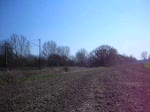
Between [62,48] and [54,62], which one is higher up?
[62,48]

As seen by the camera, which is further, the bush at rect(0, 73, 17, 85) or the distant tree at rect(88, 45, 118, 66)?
the distant tree at rect(88, 45, 118, 66)

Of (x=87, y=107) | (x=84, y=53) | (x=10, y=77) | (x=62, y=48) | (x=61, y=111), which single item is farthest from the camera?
(x=84, y=53)

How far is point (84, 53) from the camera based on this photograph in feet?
477

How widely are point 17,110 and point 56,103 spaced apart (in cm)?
205

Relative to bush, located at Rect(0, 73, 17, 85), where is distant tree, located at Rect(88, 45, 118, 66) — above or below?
above

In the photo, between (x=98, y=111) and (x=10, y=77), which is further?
(x=10, y=77)

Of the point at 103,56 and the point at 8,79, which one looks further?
the point at 103,56

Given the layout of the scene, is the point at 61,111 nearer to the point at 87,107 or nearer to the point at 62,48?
the point at 87,107

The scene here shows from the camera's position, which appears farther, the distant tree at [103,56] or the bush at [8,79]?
the distant tree at [103,56]

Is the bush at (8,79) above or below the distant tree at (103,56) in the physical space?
below

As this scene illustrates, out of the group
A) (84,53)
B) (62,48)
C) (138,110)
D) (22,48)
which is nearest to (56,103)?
(138,110)

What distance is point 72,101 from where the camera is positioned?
11461 mm

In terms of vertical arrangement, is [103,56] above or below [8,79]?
above

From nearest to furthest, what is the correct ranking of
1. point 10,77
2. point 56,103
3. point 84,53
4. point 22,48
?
1. point 56,103
2. point 10,77
3. point 22,48
4. point 84,53
